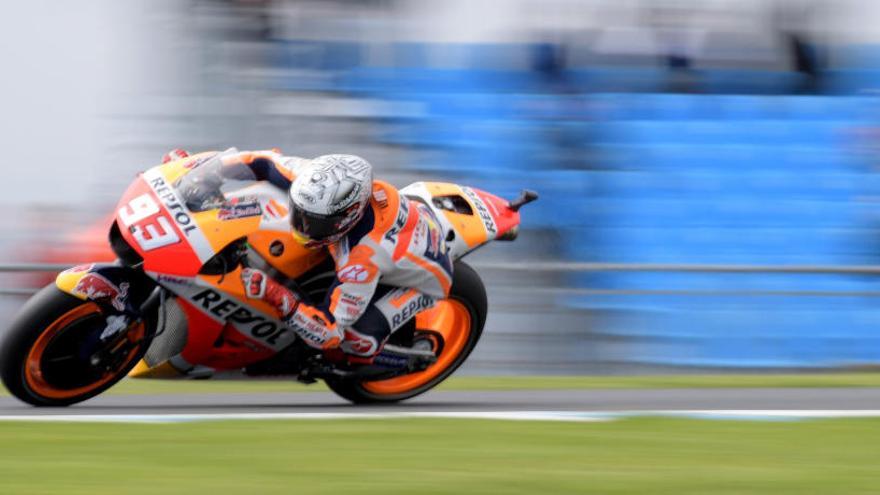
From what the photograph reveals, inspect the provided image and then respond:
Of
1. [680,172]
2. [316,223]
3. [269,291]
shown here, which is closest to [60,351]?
[269,291]

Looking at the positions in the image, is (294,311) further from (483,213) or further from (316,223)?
(483,213)

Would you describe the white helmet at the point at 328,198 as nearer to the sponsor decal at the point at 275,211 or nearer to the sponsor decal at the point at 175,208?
the sponsor decal at the point at 275,211

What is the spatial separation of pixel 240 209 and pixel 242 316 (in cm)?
51

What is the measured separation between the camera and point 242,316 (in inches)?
252

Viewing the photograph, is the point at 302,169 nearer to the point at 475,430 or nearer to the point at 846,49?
the point at 475,430

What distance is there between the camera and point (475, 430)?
5793 mm

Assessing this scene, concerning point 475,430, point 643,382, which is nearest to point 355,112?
point 643,382

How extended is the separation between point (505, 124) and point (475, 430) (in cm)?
425

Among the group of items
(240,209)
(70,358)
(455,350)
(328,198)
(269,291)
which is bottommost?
(70,358)

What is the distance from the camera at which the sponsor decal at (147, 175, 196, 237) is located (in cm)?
600

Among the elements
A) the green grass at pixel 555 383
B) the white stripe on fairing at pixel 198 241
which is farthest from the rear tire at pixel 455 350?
the white stripe on fairing at pixel 198 241

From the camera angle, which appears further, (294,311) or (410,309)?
(410,309)

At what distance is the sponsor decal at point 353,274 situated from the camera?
6.30 meters

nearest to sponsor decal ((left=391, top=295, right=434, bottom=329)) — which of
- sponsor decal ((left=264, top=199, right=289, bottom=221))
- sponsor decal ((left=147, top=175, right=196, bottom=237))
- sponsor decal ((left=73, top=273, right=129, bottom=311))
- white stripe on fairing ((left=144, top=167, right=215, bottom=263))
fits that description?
sponsor decal ((left=264, top=199, right=289, bottom=221))
